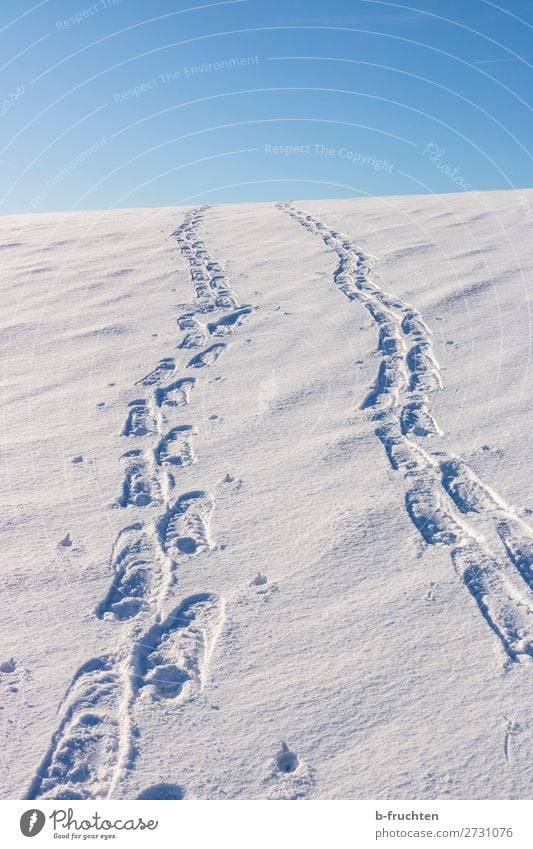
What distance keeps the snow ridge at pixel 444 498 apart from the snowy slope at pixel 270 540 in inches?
0.6

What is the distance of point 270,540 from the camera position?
3678 mm

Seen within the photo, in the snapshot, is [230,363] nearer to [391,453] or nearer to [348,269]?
[391,453]

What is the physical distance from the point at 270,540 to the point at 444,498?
3.26 feet

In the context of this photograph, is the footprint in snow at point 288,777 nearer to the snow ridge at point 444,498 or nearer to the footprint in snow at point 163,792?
the footprint in snow at point 163,792

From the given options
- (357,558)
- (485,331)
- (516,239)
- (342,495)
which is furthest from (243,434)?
(516,239)

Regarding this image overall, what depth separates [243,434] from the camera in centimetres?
465

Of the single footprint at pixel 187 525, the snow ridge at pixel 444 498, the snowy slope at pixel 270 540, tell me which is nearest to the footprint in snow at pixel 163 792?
the snowy slope at pixel 270 540

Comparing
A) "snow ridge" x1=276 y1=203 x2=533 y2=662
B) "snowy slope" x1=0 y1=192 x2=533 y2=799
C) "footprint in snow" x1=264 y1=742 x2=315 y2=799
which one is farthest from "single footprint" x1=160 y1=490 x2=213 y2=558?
"footprint in snow" x1=264 y1=742 x2=315 y2=799

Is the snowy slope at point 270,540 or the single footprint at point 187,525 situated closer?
the snowy slope at point 270,540

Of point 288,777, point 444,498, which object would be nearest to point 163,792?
point 288,777

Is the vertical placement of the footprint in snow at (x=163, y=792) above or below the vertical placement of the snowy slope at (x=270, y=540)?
below

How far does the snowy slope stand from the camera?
8.66 feet

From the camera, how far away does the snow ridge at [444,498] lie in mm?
3189
